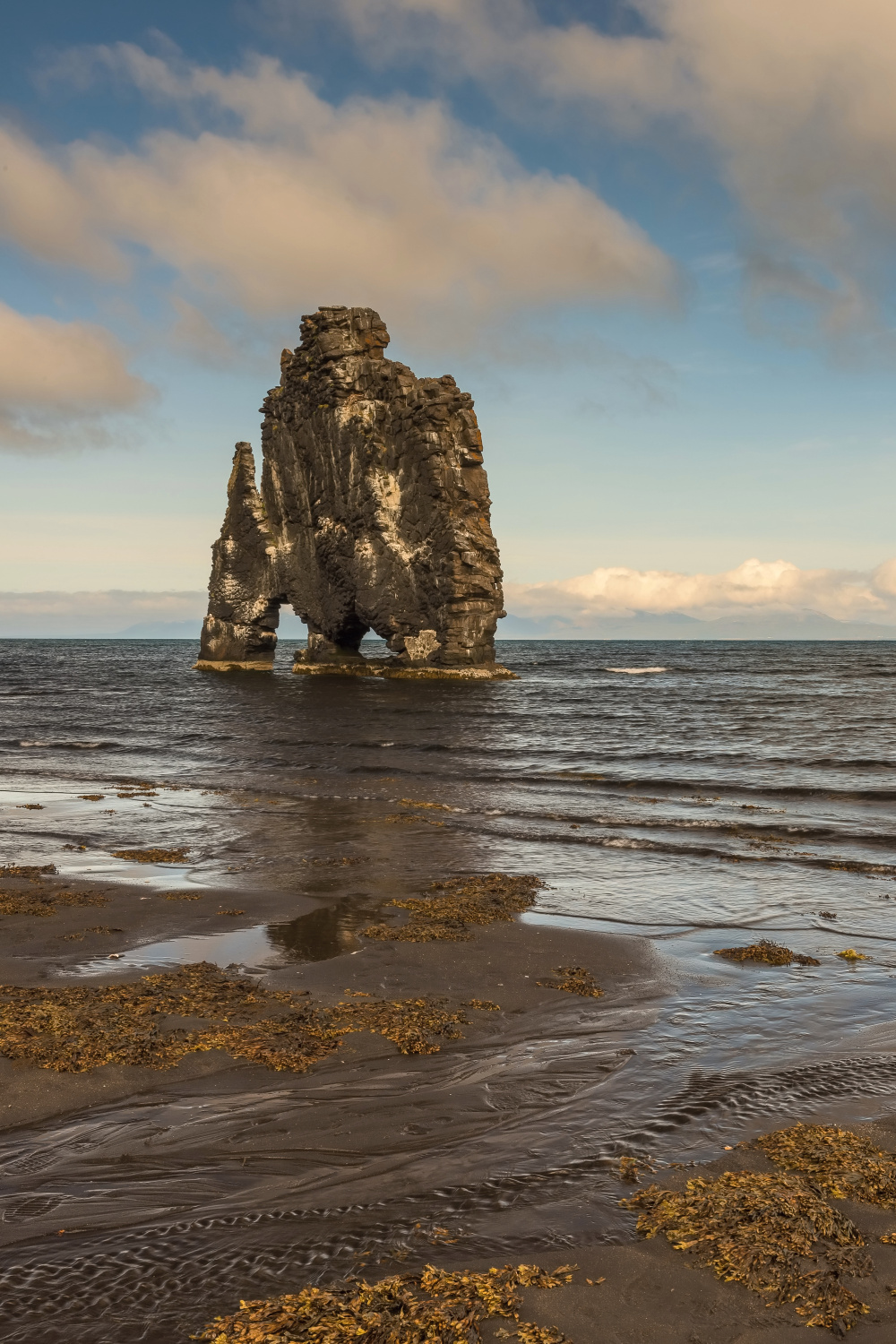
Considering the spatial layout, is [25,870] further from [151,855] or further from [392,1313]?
[392,1313]

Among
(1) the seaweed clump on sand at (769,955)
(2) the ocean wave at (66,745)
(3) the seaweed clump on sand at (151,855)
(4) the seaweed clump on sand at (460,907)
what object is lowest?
(2) the ocean wave at (66,745)

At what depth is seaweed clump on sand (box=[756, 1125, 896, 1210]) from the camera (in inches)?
173

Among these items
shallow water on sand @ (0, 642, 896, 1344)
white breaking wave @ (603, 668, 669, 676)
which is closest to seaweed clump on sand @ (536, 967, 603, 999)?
shallow water on sand @ (0, 642, 896, 1344)

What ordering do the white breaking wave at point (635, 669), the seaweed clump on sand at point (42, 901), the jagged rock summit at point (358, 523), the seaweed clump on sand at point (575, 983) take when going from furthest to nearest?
the white breaking wave at point (635, 669)
the jagged rock summit at point (358, 523)
the seaweed clump on sand at point (42, 901)
the seaweed clump on sand at point (575, 983)

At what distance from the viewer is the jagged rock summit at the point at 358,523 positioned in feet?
196

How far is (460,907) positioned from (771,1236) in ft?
22.2

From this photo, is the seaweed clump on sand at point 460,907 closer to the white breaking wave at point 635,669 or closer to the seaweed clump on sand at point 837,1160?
the seaweed clump on sand at point 837,1160

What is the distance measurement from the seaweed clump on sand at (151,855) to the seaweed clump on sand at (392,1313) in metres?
10.4

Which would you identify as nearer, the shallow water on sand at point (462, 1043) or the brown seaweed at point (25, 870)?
the shallow water on sand at point (462, 1043)

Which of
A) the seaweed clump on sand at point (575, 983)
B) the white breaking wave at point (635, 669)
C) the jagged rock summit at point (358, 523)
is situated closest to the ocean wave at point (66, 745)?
the seaweed clump on sand at point (575, 983)

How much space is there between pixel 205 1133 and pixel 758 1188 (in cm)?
308

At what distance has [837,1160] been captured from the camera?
4699mm

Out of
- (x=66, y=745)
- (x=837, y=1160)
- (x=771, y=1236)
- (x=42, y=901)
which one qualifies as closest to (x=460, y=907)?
(x=42, y=901)

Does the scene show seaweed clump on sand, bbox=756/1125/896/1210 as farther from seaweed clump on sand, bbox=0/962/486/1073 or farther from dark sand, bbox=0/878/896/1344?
seaweed clump on sand, bbox=0/962/486/1073
